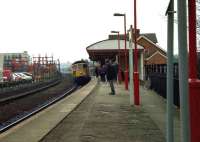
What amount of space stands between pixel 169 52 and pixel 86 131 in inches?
281

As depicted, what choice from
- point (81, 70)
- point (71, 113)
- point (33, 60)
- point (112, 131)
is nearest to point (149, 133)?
point (112, 131)

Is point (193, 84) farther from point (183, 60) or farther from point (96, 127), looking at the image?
point (96, 127)

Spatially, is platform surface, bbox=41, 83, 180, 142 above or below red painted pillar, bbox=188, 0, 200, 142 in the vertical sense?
below

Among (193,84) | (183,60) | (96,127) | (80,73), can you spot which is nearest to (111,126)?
(96,127)

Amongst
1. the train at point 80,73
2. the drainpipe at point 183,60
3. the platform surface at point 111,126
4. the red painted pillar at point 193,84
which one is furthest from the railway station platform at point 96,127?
the train at point 80,73

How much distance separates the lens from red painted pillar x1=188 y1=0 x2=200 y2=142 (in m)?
5.38

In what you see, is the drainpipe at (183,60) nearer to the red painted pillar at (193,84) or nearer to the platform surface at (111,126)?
the red painted pillar at (193,84)

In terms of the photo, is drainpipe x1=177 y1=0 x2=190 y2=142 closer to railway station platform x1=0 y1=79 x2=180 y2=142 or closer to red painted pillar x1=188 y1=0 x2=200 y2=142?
red painted pillar x1=188 y1=0 x2=200 y2=142

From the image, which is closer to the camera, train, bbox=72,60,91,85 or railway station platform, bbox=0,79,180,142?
railway station platform, bbox=0,79,180,142

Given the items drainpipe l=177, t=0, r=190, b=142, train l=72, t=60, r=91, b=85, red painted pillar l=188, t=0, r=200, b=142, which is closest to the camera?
drainpipe l=177, t=0, r=190, b=142

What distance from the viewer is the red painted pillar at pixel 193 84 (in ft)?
17.7

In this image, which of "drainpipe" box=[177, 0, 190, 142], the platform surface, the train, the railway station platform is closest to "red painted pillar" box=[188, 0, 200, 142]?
"drainpipe" box=[177, 0, 190, 142]

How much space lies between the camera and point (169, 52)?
18.9 feet

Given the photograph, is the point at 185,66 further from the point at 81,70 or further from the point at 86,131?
the point at 81,70
